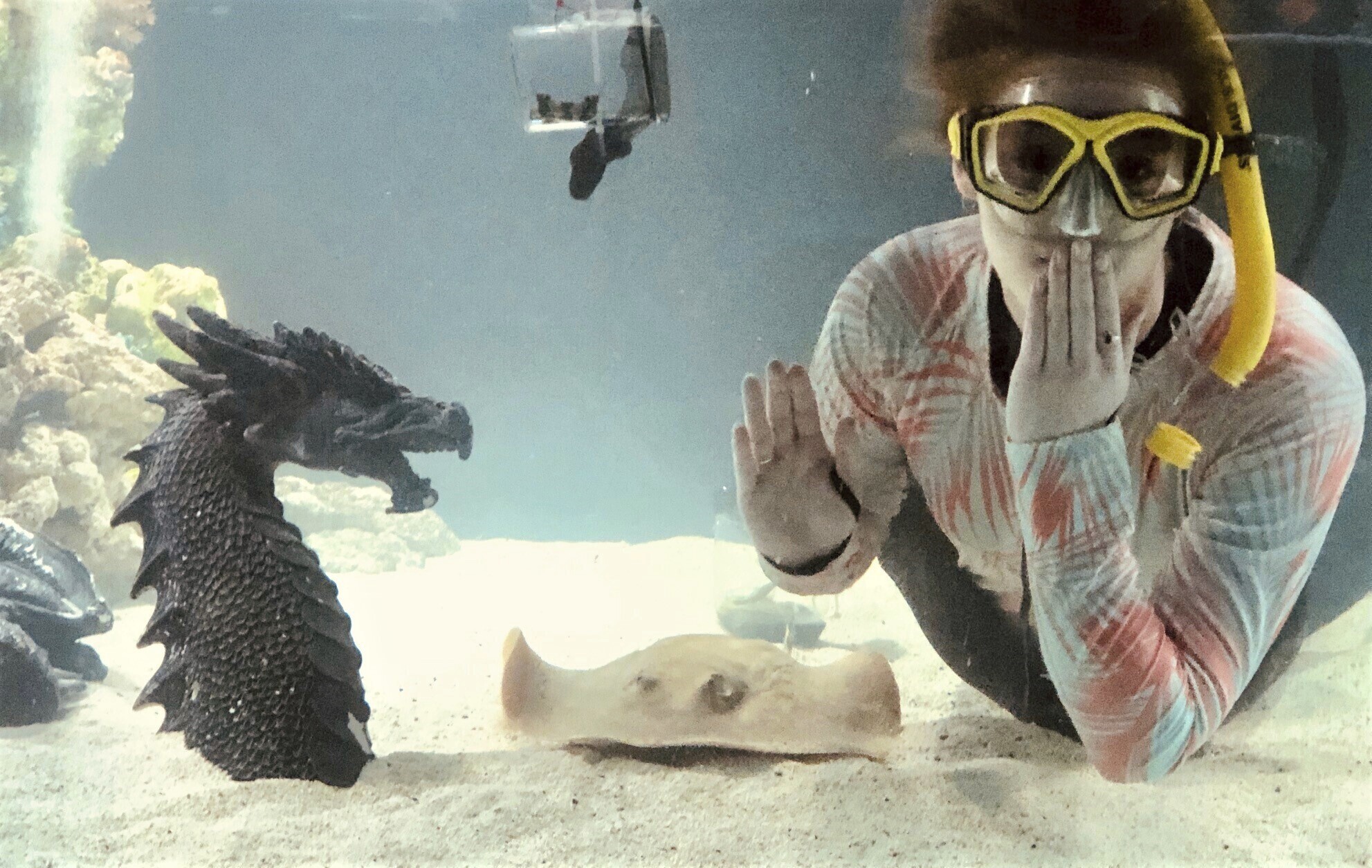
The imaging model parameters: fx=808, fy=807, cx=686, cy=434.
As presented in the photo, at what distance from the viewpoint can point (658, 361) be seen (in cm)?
634

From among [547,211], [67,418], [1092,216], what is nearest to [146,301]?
[67,418]

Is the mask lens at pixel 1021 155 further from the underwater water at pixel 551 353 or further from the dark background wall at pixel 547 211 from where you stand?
the dark background wall at pixel 547 211

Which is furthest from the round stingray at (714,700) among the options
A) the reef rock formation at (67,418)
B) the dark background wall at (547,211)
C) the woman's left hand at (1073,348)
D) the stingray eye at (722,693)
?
the reef rock formation at (67,418)

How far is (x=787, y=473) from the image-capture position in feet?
5.56

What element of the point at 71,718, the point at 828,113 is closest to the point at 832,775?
the point at 71,718

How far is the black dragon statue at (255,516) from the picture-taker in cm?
188

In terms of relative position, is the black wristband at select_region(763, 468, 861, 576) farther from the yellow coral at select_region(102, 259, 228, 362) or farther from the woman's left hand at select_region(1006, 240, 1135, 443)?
the yellow coral at select_region(102, 259, 228, 362)

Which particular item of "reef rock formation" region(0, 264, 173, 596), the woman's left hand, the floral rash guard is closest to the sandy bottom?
the floral rash guard

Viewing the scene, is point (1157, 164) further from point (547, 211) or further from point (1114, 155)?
point (547, 211)

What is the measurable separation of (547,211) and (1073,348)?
19.2 ft

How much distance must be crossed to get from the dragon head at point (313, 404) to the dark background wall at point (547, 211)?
1110mm

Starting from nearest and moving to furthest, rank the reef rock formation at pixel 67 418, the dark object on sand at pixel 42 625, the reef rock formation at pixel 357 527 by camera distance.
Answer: the dark object on sand at pixel 42 625
the reef rock formation at pixel 67 418
the reef rock formation at pixel 357 527

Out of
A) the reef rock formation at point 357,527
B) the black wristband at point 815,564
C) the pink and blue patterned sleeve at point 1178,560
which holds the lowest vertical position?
the reef rock formation at point 357,527

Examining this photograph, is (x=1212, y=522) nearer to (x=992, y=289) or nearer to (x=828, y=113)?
(x=992, y=289)
